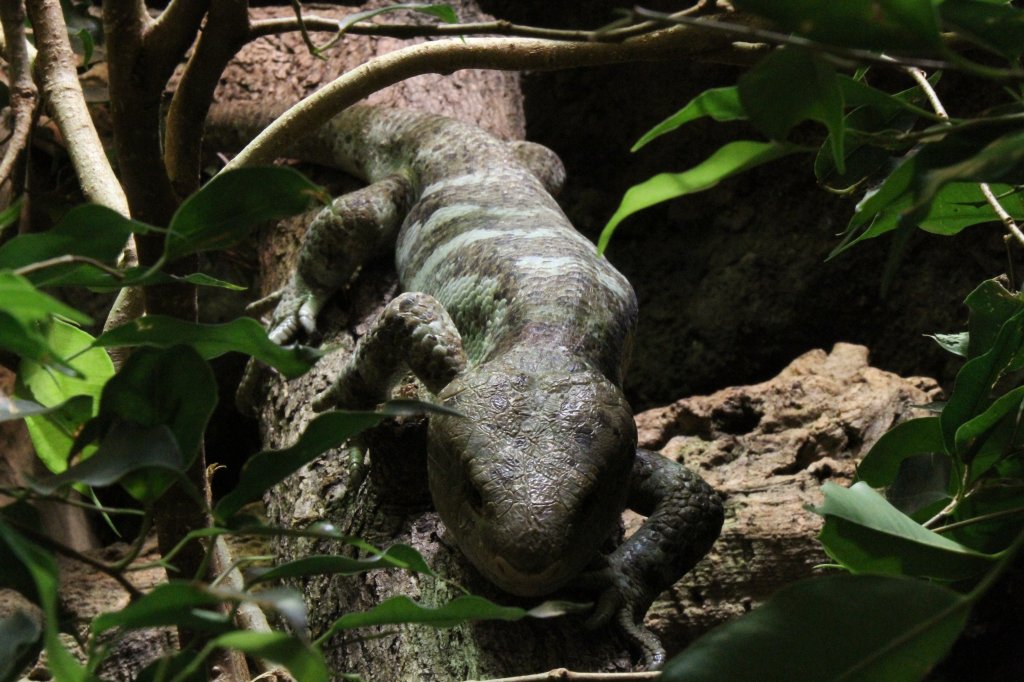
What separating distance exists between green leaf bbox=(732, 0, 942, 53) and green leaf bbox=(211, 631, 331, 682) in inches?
28.9

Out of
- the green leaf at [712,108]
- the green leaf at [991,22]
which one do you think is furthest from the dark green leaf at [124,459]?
the green leaf at [991,22]

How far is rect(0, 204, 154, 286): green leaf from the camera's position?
1088mm

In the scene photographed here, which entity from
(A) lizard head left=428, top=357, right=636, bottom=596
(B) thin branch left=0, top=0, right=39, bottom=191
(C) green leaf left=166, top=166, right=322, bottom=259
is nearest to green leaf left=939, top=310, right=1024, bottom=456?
(A) lizard head left=428, top=357, right=636, bottom=596

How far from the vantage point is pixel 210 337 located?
123 centimetres

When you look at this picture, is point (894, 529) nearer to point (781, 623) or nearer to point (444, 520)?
point (781, 623)

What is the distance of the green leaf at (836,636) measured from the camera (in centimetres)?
95

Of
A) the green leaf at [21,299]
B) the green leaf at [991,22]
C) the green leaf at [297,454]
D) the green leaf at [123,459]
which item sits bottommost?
the green leaf at [297,454]

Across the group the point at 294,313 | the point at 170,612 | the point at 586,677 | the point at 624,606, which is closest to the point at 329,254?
the point at 294,313

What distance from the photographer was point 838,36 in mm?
960

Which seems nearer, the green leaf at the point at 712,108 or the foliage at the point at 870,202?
the foliage at the point at 870,202

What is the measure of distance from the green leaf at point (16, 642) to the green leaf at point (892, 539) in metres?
0.90

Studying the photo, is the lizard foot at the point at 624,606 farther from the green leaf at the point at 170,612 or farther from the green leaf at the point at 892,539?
the green leaf at the point at 170,612

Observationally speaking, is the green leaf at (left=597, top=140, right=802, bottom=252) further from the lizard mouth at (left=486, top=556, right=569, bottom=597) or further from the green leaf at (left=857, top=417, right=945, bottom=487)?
the lizard mouth at (left=486, top=556, right=569, bottom=597)

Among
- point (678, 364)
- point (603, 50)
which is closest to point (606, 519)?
point (603, 50)
